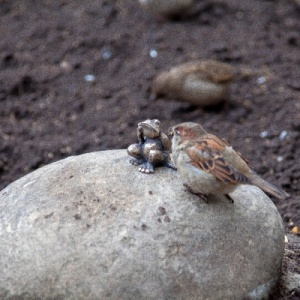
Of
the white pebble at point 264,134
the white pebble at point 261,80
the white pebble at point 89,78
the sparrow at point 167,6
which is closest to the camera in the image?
the white pebble at point 264,134

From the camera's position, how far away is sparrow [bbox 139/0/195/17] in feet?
26.7

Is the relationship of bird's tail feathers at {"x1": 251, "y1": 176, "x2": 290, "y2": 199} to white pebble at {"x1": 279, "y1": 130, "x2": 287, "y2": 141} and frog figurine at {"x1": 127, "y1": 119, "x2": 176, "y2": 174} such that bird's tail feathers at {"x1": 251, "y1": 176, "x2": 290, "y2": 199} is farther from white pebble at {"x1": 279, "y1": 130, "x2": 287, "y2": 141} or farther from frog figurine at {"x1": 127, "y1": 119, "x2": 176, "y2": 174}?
white pebble at {"x1": 279, "y1": 130, "x2": 287, "y2": 141}

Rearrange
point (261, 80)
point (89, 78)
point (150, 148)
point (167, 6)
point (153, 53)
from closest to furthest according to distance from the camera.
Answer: point (150, 148) → point (261, 80) → point (89, 78) → point (153, 53) → point (167, 6)

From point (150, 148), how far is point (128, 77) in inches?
133

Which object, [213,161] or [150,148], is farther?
[150,148]

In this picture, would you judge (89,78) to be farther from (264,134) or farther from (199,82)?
(264,134)

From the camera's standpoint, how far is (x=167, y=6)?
8141mm

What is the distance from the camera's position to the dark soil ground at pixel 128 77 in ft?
20.2

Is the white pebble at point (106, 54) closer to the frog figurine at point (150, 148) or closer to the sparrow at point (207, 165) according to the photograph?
the frog figurine at point (150, 148)

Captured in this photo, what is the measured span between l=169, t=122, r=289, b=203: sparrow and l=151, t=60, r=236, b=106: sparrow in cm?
285

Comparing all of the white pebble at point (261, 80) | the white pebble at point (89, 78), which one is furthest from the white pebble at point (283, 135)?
the white pebble at point (89, 78)

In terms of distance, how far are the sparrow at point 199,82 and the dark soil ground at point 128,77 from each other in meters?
0.11

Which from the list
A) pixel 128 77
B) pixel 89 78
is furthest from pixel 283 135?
pixel 89 78

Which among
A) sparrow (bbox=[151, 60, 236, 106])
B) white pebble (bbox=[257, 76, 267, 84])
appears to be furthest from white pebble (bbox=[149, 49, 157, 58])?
white pebble (bbox=[257, 76, 267, 84])
